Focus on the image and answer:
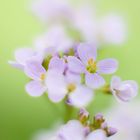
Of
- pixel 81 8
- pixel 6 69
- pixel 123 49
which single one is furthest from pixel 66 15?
pixel 123 49

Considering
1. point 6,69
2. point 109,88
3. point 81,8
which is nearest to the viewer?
point 109,88

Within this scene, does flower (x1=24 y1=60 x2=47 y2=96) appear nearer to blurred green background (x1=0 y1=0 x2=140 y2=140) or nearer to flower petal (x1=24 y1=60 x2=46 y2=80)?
flower petal (x1=24 y1=60 x2=46 y2=80)

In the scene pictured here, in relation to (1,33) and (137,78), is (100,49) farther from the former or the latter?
(1,33)

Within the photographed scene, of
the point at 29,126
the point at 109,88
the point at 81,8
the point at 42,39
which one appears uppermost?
the point at 81,8

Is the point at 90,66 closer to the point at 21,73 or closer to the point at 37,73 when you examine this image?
the point at 37,73

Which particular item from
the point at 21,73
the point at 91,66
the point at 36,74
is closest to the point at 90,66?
the point at 91,66

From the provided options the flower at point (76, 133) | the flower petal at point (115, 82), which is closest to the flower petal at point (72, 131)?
the flower at point (76, 133)

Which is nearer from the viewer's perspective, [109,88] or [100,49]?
[109,88]
